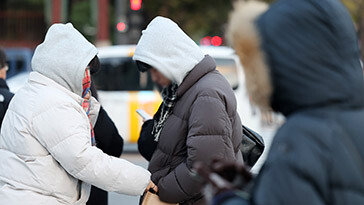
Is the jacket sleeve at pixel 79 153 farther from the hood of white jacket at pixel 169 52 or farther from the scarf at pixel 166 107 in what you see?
the hood of white jacket at pixel 169 52

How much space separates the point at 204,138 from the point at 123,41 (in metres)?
13.7

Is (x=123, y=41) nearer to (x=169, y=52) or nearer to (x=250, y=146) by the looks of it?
(x=250, y=146)

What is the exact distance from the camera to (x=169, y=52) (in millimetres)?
3309

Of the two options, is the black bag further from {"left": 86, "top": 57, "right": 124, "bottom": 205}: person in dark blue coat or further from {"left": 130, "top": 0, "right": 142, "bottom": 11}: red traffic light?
{"left": 130, "top": 0, "right": 142, "bottom": 11}: red traffic light

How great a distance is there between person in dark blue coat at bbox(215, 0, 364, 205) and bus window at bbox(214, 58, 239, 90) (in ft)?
27.2

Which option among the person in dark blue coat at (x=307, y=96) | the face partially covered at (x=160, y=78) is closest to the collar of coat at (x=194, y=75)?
the face partially covered at (x=160, y=78)

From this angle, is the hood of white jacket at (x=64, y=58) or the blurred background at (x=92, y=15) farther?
the blurred background at (x=92, y=15)

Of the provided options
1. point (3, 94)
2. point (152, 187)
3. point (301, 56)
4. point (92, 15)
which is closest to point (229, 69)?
point (3, 94)

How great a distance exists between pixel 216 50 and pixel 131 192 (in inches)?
293

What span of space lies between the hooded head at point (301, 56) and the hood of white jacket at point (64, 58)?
142cm

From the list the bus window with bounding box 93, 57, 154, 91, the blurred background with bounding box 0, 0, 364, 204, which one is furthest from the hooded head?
the bus window with bounding box 93, 57, 154, 91

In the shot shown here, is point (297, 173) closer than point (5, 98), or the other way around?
point (297, 173)

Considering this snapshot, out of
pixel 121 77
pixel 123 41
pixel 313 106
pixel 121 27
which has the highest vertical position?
pixel 313 106

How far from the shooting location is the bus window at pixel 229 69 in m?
10.3
